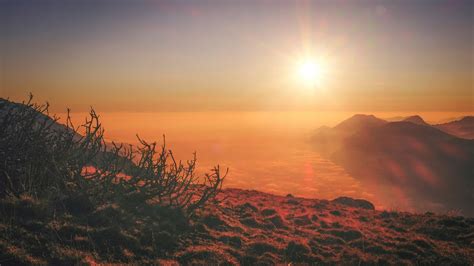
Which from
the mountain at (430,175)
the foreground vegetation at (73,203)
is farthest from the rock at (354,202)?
the mountain at (430,175)

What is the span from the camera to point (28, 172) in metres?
10.2

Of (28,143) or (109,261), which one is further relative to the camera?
(28,143)

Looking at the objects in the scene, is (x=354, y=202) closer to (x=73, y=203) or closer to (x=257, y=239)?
(x=257, y=239)

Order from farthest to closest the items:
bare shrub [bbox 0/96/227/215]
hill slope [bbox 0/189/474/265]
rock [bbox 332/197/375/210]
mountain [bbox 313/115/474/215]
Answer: mountain [bbox 313/115/474/215], rock [bbox 332/197/375/210], bare shrub [bbox 0/96/227/215], hill slope [bbox 0/189/474/265]

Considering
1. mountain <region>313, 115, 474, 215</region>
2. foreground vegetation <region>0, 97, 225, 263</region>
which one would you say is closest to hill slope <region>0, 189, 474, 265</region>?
foreground vegetation <region>0, 97, 225, 263</region>

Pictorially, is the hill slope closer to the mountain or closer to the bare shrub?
the bare shrub

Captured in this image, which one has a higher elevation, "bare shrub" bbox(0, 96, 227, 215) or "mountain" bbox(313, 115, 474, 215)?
"bare shrub" bbox(0, 96, 227, 215)

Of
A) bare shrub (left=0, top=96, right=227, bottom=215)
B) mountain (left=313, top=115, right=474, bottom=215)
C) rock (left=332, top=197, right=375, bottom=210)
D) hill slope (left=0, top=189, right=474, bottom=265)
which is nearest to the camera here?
hill slope (left=0, top=189, right=474, bottom=265)

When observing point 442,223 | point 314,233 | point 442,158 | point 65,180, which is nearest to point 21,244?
point 65,180

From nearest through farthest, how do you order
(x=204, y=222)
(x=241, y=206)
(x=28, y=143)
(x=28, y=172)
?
(x=28, y=172) → (x=28, y=143) → (x=204, y=222) → (x=241, y=206)

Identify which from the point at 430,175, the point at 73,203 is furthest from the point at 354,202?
the point at 430,175

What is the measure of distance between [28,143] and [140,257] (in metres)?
5.94

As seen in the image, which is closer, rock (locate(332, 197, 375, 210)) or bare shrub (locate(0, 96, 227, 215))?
bare shrub (locate(0, 96, 227, 215))

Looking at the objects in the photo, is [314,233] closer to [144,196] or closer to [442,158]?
[144,196]
